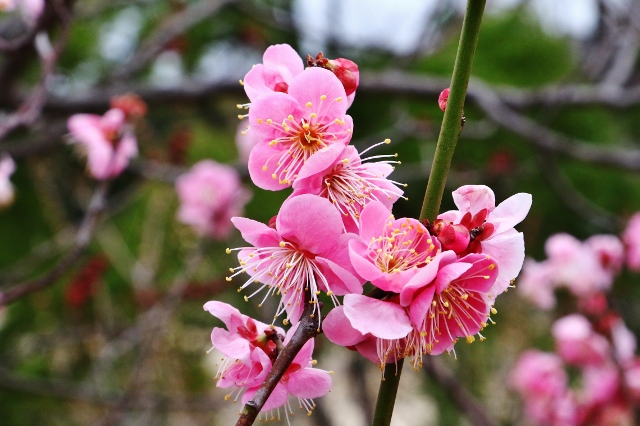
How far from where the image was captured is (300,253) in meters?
0.49

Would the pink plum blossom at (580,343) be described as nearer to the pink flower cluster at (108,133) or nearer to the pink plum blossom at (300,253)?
the pink flower cluster at (108,133)

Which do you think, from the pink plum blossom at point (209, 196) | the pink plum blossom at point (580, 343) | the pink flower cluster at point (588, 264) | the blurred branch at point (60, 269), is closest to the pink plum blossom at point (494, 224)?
the blurred branch at point (60, 269)

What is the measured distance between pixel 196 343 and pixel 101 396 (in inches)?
60.6

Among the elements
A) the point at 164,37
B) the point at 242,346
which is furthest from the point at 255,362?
the point at 164,37

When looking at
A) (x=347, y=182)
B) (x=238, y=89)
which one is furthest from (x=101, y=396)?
(x=347, y=182)

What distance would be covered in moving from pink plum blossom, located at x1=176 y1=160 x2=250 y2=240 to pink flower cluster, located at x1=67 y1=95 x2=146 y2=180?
0.88 meters

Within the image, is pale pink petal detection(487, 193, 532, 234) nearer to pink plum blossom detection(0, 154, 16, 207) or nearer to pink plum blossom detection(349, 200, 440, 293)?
pink plum blossom detection(349, 200, 440, 293)

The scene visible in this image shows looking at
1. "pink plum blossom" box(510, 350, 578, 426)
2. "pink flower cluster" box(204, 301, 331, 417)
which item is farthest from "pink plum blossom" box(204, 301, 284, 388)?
"pink plum blossom" box(510, 350, 578, 426)

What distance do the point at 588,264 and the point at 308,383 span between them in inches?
56.0

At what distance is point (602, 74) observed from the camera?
3.39 metres

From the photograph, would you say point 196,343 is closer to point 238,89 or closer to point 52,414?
point 52,414

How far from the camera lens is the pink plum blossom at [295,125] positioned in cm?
50

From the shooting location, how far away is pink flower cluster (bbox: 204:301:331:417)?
47cm

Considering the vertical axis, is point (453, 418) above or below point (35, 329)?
below
